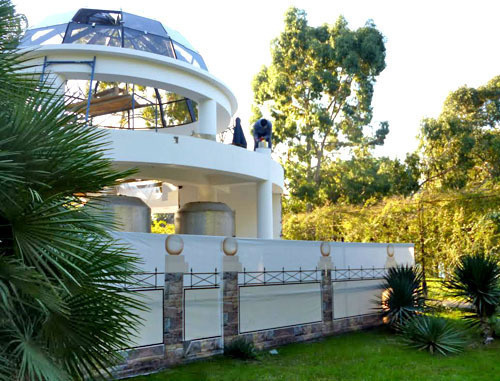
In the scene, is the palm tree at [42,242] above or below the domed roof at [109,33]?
below

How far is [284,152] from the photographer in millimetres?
34062

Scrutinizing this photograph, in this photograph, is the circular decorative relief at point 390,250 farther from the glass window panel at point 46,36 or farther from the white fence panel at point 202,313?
the glass window panel at point 46,36

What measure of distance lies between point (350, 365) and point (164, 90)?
1131 centimetres

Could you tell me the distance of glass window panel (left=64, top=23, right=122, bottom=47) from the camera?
16.2m

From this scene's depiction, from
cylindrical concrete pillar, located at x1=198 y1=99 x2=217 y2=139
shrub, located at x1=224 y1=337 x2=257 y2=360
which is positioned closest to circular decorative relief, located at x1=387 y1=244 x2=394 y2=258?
cylindrical concrete pillar, located at x1=198 y1=99 x2=217 y2=139

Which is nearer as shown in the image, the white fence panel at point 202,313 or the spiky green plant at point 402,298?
the white fence panel at point 202,313

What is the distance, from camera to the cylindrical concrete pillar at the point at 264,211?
58.9 ft

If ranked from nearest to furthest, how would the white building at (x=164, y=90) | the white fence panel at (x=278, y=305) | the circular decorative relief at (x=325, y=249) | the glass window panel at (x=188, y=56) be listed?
the white fence panel at (x=278, y=305) → the white building at (x=164, y=90) → the circular decorative relief at (x=325, y=249) → the glass window panel at (x=188, y=56)

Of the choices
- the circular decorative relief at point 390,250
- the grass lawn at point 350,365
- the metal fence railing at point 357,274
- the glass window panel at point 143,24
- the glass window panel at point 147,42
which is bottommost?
the grass lawn at point 350,365

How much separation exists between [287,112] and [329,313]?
20.3 m

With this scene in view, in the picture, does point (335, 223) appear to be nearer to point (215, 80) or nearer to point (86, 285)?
point (215, 80)

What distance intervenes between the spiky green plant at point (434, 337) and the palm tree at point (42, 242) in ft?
31.1

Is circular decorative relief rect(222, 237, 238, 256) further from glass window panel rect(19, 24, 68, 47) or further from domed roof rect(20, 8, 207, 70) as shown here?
glass window panel rect(19, 24, 68, 47)

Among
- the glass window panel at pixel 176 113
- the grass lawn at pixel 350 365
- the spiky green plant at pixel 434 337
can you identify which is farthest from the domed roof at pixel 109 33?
the spiky green plant at pixel 434 337
